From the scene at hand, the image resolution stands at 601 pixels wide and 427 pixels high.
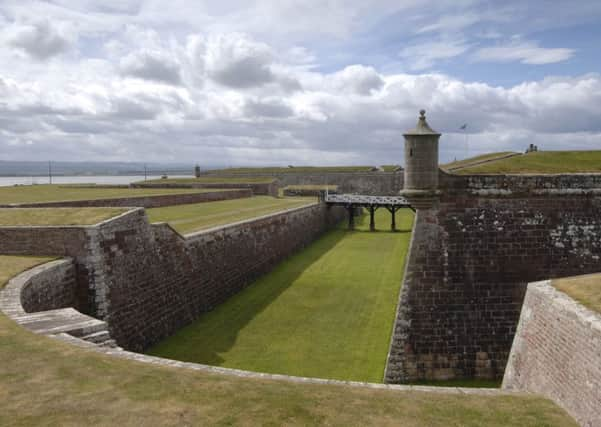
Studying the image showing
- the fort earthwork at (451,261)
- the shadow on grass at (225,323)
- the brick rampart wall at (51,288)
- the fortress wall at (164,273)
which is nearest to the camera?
the brick rampart wall at (51,288)

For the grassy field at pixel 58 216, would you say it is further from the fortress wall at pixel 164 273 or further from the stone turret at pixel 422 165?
the stone turret at pixel 422 165

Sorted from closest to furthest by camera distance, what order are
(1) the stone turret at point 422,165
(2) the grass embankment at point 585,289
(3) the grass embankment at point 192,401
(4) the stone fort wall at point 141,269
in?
(3) the grass embankment at point 192,401
(2) the grass embankment at point 585,289
(1) the stone turret at point 422,165
(4) the stone fort wall at point 141,269

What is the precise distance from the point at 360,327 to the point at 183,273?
17.6ft

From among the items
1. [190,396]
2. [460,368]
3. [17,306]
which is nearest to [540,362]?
[460,368]

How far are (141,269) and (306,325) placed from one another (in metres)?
4.70

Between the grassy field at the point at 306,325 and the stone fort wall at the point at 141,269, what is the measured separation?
586mm

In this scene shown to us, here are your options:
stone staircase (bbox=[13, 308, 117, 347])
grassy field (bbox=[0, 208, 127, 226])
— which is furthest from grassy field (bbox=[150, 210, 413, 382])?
stone staircase (bbox=[13, 308, 117, 347])

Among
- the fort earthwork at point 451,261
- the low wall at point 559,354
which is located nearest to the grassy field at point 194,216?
the fort earthwork at point 451,261

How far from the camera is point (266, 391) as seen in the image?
6.06m

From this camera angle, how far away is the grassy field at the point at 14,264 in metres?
10.4

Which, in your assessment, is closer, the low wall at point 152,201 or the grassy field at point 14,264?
the grassy field at point 14,264

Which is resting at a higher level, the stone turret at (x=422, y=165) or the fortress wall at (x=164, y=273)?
the stone turret at (x=422, y=165)

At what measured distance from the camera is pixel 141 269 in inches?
523

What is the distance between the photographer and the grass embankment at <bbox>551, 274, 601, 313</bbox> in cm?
767
